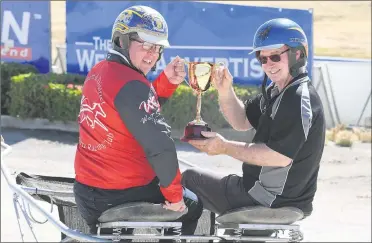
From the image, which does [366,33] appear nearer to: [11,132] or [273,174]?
[11,132]

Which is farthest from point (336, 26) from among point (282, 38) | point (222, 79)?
point (282, 38)

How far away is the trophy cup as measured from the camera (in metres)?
4.29

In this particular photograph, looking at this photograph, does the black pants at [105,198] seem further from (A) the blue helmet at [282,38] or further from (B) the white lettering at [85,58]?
(B) the white lettering at [85,58]

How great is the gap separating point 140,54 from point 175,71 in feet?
2.06

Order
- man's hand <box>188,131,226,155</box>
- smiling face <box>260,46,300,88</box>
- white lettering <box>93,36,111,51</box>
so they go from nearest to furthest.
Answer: man's hand <box>188,131,226,155</box>
smiling face <box>260,46,300,88</box>
white lettering <box>93,36,111,51</box>

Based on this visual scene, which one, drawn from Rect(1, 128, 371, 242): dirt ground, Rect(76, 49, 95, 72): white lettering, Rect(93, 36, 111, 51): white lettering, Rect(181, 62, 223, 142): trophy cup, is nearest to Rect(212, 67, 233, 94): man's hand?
Rect(181, 62, 223, 142): trophy cup

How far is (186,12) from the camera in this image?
1377 centimetres

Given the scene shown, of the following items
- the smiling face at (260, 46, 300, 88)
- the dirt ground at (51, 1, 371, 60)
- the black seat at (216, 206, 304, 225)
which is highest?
the smiling face at (260, 46, 300, 88)

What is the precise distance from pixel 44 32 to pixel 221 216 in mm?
10939

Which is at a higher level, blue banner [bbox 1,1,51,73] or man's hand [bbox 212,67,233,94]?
man's hand [bbox 212,67,233,94]

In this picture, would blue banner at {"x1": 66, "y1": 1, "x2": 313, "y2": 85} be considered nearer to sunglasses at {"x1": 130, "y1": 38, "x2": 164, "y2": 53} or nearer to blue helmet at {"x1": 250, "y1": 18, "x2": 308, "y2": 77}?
blue helmet at {"x1": 250, "y1": 18, "x2": 308, "y2": 77}

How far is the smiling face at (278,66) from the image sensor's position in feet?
14.3

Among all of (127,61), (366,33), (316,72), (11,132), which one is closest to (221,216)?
(127,61)

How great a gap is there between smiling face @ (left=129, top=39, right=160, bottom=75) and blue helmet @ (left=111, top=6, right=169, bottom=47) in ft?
0.22
